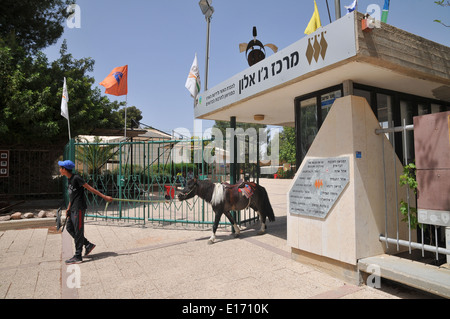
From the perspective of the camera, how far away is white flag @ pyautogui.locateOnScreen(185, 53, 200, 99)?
1049 cm

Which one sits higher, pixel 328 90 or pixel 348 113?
pixel 328 90

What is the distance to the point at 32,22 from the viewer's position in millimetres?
12781

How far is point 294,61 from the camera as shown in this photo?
407 cm

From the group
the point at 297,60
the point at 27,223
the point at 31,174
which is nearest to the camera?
the point at 297,60

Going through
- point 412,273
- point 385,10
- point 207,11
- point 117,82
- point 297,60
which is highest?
point 207,11

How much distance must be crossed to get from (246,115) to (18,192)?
10.4m

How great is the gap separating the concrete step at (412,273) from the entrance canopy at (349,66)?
2527 mm

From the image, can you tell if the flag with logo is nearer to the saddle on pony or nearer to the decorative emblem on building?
the decorative emblem on building

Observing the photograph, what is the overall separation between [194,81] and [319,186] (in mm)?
7592

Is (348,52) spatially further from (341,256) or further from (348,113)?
(341,256)

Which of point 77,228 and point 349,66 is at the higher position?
point 349,66

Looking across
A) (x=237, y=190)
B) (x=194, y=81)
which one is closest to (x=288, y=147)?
(x=194, y=81)

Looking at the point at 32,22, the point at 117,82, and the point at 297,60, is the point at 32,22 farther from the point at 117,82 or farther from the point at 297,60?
the point at 297,60
